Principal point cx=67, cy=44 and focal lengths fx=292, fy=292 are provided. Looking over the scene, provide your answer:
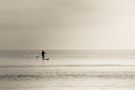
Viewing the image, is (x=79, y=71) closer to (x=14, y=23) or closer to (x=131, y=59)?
(x=131, y=59)

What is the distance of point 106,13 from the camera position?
3.31 meters

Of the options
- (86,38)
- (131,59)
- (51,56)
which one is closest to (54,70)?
(51,56)

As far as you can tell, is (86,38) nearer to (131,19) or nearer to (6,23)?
(131,19)

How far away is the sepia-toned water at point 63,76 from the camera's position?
319 cm

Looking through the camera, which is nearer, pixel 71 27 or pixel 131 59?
pixel 71 27

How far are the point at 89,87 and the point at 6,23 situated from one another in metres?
1.15

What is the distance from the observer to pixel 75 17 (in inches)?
130

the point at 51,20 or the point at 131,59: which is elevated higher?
the point at 51,20

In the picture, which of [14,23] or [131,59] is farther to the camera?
[131,59]

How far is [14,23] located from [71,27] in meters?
0.63

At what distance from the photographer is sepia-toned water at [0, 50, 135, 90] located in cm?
319

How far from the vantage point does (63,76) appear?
10.9ft

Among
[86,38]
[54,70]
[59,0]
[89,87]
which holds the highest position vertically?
[59,0]

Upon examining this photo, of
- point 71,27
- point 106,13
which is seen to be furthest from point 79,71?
point 106,13
